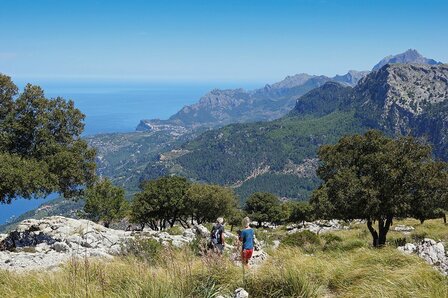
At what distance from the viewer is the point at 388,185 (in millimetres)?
25312

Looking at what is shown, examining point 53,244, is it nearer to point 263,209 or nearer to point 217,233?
point 217,233

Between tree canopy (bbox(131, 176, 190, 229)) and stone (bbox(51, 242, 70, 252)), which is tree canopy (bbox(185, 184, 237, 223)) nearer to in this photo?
tree canopy (bbox(131, 176, 190, 229))

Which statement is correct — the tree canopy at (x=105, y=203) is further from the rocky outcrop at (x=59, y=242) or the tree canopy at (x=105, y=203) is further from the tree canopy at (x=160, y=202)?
the rocky outcrop at (x=59, y=242)

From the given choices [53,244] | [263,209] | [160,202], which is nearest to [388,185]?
[53,244]

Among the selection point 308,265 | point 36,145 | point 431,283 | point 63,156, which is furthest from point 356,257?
point 36,145

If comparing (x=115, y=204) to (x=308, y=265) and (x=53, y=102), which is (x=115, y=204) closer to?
(x=53, y=102)

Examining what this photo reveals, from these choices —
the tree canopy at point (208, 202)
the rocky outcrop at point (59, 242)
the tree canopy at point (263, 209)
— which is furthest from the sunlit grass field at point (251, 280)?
the tree canopy at point (263, 209)

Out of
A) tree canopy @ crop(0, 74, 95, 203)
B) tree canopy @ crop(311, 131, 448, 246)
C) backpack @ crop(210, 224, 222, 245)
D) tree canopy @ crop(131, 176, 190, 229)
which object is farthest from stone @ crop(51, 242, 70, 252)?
tree canopy @ crop(131, 176, 190, 229)

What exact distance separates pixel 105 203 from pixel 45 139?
97.7 ft

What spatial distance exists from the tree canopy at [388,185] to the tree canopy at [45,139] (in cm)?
1703

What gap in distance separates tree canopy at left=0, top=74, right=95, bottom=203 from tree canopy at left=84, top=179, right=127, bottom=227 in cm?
2677

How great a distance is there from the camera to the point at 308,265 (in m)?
9.17

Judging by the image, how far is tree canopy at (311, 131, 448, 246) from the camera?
25.2 m

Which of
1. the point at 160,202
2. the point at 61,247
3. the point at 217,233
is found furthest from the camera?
the point at 160,202
